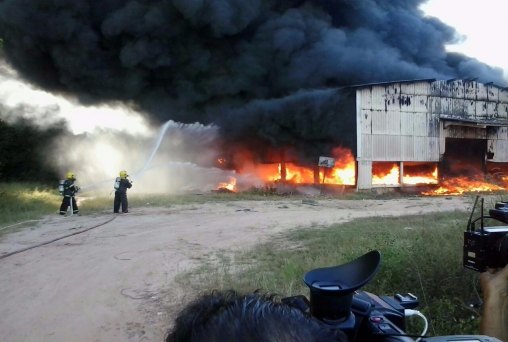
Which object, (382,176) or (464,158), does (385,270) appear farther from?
(464,158)

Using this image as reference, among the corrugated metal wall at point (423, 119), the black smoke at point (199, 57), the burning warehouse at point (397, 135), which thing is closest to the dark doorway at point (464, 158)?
the burning warehouse at point (397, 135)

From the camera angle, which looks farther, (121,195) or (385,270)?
(121,195)

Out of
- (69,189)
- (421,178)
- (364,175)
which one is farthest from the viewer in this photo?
(421,178)

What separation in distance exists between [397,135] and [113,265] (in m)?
19.5

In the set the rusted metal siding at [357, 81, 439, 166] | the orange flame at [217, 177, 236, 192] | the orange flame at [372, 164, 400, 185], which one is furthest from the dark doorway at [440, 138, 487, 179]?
the orange flame at [217, 177, 236, 192]

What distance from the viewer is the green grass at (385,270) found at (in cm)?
397

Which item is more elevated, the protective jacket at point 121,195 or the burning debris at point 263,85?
the burning debris at point 263,85

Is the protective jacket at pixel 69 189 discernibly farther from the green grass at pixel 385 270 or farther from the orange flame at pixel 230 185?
the orange flame at pixel 230 185

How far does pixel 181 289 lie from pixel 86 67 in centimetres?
2294

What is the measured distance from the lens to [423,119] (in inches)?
975

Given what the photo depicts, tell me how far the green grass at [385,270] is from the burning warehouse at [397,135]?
14.8 metres

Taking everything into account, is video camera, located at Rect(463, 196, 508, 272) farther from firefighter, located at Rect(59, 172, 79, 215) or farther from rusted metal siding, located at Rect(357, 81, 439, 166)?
rusted metal siding, located at Rect(357, 81, 439, 166)

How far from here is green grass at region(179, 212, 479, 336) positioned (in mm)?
3975

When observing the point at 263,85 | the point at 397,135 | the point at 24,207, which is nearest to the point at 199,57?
the point at 263,85
